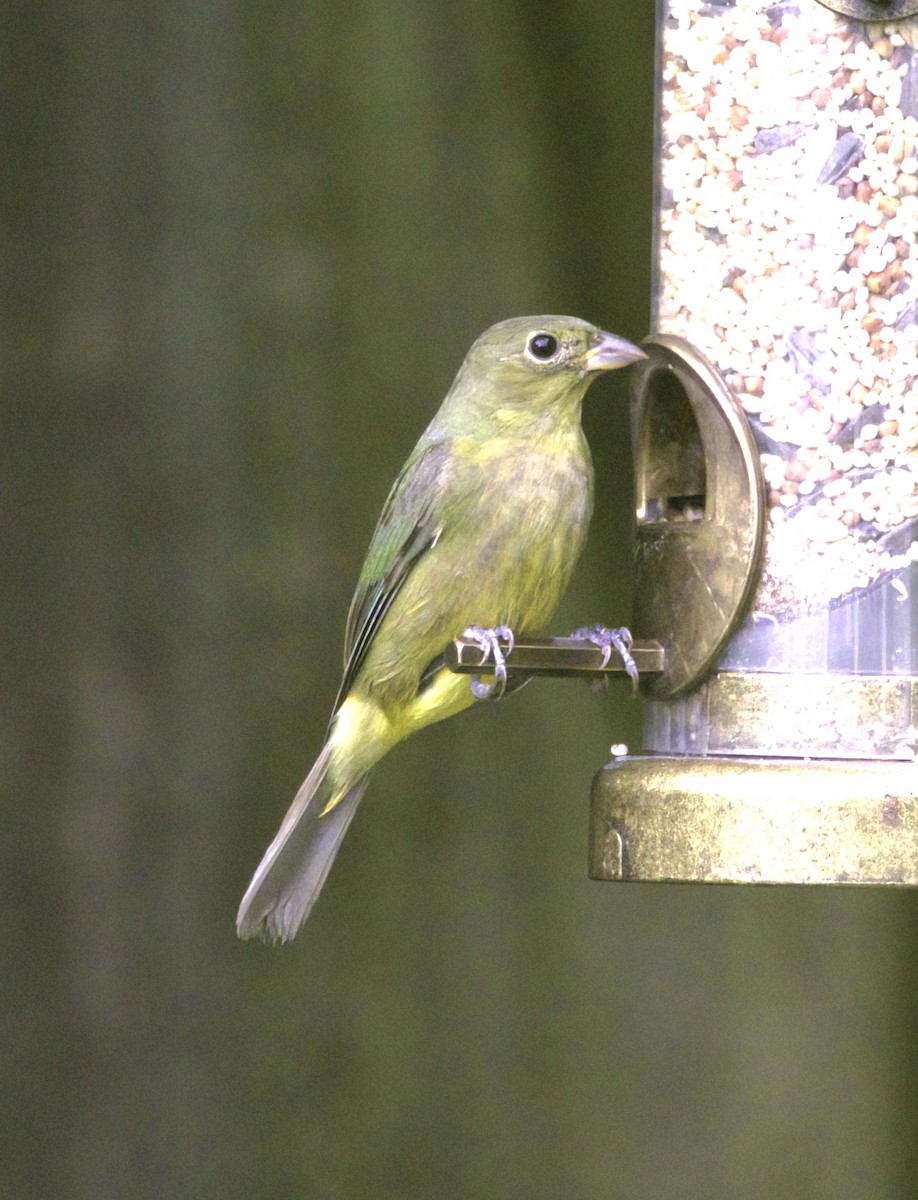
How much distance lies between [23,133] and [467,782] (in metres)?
1.94

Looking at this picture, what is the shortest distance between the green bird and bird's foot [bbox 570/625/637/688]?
0.40 metres

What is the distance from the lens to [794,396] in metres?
3.24

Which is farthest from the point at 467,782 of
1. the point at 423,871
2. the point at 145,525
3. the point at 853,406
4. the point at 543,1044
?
the point at 853,406

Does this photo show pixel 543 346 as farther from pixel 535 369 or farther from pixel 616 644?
pixel 616 644

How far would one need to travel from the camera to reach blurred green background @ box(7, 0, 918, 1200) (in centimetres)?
439

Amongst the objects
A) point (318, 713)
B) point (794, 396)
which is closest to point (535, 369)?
point (794, 396)

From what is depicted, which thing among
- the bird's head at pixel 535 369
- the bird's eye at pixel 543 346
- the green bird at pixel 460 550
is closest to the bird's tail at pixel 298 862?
the green bird at pixel 460 550

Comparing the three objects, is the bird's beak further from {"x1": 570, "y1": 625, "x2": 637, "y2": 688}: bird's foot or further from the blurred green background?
the blurred green background

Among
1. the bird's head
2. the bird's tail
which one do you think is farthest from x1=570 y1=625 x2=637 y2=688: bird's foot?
the bird's tail

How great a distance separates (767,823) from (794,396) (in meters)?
0.78

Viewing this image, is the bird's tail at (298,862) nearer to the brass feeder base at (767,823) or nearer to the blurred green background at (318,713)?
the blurred green background at (318,713)

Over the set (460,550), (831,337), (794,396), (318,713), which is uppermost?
(831,337)

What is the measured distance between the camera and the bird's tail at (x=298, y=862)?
375cm

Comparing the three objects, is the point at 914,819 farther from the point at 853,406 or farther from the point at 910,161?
the point at 910,161
